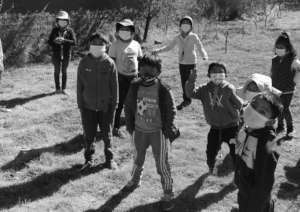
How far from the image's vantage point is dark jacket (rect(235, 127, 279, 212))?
3.78 m

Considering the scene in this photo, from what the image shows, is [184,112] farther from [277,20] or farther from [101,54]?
[277,20]

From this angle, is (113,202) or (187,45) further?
(187,45)

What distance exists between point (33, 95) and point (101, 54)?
454 centimetres

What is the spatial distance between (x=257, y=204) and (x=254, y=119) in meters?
0.76

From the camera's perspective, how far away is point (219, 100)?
5395mm

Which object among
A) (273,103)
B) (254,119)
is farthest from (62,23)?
(273,103)

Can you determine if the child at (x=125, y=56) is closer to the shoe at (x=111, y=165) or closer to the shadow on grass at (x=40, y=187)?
the shoe at (x=111, y=165)

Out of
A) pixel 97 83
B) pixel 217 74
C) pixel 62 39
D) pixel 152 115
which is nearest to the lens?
pixel 152 115

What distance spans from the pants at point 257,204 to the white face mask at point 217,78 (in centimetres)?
158

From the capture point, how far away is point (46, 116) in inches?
329

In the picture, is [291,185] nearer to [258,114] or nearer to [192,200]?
[192,200]

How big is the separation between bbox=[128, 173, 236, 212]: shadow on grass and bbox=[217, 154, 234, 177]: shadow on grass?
0.33 m

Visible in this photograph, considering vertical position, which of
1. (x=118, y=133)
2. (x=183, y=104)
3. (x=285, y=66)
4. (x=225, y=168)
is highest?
(x=285, y=66)

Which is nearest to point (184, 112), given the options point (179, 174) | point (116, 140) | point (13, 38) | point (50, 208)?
point (116, 140)
